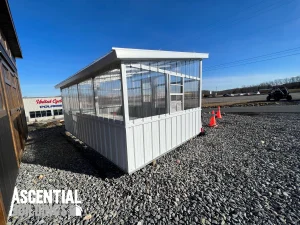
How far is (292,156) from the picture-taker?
340 centimetres

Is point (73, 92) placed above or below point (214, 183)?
above

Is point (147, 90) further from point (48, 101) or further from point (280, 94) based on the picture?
point (48, 101)

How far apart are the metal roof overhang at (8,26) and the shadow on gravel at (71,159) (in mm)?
4510

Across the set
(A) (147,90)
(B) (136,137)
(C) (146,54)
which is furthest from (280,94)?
(B) (136,137)

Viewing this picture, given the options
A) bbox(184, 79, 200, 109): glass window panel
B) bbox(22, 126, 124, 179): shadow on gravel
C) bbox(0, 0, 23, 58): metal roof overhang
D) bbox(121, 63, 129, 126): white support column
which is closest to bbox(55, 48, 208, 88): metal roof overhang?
bbox(121, 63, 129, 126): white support column

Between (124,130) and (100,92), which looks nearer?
(124,130)

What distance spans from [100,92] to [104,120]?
0.79m

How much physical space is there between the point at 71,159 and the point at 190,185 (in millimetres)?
3476

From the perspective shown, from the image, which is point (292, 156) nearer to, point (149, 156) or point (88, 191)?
point (149, 156)

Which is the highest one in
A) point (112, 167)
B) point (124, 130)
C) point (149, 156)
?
point (124, 130)

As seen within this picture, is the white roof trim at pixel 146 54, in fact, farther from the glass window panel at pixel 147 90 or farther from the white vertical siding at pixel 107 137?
the white vertical siding at pixel 107 137

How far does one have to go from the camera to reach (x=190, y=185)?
2.55m

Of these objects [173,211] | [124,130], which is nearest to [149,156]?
[124,130]

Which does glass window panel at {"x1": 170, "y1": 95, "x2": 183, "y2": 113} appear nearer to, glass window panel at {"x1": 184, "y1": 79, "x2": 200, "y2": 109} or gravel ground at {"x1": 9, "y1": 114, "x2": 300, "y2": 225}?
glass window panel at {"x1": 184, "y1": 79, "x2": 200, "y2": 109}
